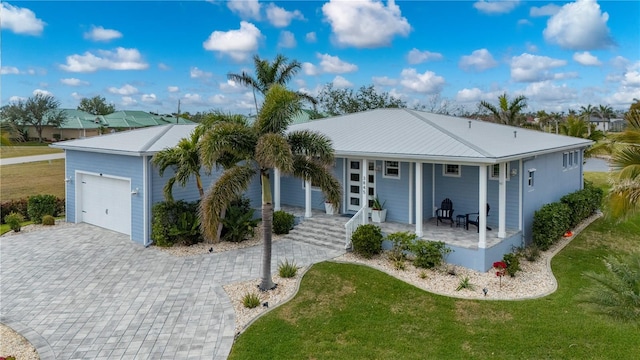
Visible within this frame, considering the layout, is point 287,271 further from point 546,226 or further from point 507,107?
point 507,107

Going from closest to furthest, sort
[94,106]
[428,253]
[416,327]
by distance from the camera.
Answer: [416,327], [428,253], [94,106]

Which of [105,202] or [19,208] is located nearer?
[105,202]

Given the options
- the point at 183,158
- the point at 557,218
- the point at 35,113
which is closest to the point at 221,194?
the point at 183,158

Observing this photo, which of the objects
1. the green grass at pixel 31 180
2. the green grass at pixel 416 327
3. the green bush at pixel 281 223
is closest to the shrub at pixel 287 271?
the green grass at pixel 416 327

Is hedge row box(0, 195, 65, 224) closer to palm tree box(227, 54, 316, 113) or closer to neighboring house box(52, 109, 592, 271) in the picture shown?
neighboring house box(52, 109, 592, 271)

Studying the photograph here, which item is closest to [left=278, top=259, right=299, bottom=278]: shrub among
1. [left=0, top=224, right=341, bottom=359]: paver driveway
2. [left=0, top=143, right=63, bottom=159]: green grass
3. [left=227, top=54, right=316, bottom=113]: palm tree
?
[left=0, top=224, right=341, bottom=359]: paver driveway

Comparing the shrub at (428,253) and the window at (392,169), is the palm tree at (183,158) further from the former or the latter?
the shrub at (428,253)
